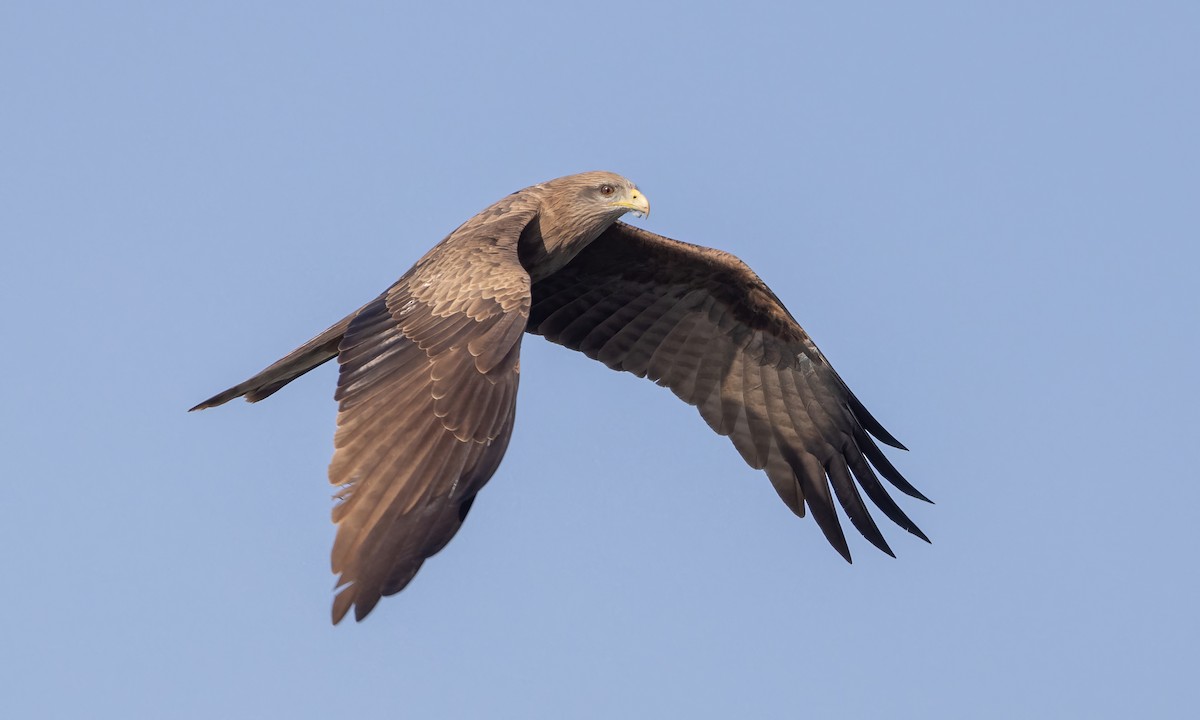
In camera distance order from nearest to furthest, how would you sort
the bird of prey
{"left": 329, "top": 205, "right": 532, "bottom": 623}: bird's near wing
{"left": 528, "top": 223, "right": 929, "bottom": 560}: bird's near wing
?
{"left": 329, "top": 205, "right": 532, "bottom": 623}: bird's near wing, the bird of prey, {"left": 528, "top": 223, "right": 929, "bottom": 560}: bird's near wing

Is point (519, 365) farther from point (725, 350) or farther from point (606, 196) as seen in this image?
point (725, 350)

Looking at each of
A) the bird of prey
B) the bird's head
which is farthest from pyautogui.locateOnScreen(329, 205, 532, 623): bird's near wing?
the bird's head

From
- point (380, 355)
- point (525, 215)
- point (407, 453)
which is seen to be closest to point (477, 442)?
point (407, 453)

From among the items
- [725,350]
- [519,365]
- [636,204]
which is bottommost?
[519,365]

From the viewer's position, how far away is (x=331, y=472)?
878cm

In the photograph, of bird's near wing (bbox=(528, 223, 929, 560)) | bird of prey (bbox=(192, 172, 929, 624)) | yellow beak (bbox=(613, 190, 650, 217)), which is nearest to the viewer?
bird of prey (bbox=(192, 172, 929, 624))

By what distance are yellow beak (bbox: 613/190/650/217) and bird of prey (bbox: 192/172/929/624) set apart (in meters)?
0.01

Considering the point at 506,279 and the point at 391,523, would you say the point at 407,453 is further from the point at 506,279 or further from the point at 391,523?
the point at 506,279

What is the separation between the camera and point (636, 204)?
11961 mm

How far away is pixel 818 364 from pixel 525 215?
303 centimetres

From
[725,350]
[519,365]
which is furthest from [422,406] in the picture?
[725,350]

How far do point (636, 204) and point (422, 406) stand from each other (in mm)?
3179

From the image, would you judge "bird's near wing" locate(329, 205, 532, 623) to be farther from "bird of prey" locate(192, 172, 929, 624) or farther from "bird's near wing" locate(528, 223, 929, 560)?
"bird's near wing" locate(528, 223, 929, 560)

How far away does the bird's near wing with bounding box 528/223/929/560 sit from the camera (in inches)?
518
